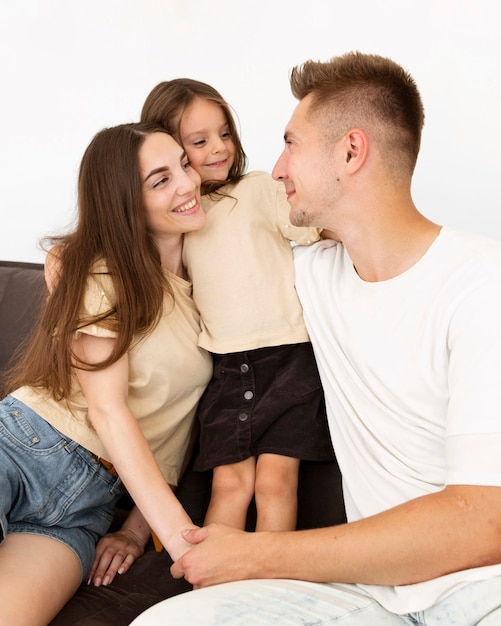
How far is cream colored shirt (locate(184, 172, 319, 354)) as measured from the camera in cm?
199

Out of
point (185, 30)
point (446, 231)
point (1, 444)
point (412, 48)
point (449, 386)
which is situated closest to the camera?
point (449, 386)

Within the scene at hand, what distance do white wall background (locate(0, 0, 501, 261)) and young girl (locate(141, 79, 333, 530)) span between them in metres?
0.92

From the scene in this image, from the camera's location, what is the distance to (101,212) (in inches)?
77.4

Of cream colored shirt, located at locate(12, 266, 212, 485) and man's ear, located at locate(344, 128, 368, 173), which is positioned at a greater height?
man's ear, located at locate(344, 128, 368, 173)

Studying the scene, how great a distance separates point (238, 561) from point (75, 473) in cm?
53

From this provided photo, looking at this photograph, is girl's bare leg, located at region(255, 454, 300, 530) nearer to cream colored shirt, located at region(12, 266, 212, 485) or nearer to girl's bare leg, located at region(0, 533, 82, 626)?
cream colored shirt, located at region(12, 266, 212, 485)

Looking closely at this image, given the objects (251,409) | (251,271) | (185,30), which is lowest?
(251,409)

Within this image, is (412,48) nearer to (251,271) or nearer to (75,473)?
(251,271)

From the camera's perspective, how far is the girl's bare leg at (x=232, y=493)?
1930mm

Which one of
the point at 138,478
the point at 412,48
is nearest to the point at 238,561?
the point at 138,478

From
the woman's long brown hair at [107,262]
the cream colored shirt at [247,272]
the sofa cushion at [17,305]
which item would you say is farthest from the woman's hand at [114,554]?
the sofa cushion at [17,305]

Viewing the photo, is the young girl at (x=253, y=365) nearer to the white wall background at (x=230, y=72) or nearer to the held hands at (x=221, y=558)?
the held hands at (x=221, y=558)

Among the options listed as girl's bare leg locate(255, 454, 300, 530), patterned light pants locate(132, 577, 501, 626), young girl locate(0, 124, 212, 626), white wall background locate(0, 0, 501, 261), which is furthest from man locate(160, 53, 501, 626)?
white wall background locate(0, 0, 501, 261)

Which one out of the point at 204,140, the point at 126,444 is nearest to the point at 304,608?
the point at 126,444
